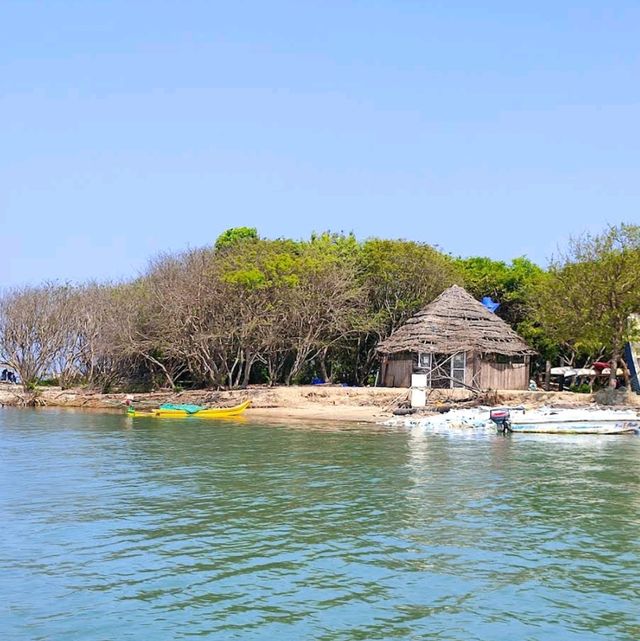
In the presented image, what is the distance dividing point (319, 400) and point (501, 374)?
10.9 metres

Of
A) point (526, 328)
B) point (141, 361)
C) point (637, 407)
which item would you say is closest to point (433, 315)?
point (526, 328)

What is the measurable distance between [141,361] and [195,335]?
11.0 meters

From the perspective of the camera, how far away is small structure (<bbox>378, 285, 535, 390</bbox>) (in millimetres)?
47250

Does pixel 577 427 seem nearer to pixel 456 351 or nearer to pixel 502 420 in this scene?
pixel 502 420

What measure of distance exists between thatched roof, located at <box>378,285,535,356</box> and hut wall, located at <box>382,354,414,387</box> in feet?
3.19

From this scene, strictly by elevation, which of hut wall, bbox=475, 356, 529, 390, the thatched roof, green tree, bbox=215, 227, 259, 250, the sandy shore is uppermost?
green tree, bbox=215, 227, 259, 250

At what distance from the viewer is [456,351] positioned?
153 feet

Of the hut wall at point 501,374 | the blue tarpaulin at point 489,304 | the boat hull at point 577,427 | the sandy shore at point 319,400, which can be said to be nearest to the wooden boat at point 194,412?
the sandy shore at point 319,400

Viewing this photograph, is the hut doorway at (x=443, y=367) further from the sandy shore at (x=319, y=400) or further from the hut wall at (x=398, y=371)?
the sandy shore at (x=319, y=400)

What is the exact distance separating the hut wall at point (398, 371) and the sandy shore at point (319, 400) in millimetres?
2307

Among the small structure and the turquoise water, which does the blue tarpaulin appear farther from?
the turquoise water

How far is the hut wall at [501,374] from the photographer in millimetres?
47844

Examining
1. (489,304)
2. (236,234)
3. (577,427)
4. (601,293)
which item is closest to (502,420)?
(577,427)

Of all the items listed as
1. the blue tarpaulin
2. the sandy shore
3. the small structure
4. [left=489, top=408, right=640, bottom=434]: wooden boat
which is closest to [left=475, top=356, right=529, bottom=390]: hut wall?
the small structure
